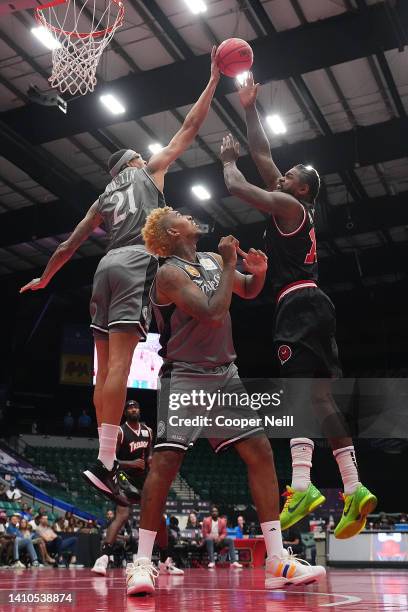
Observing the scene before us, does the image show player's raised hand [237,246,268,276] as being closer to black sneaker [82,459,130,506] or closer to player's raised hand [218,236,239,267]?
player's raised hand [218,236,239,267]

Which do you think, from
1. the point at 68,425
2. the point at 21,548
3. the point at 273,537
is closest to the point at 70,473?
the point at 68,425

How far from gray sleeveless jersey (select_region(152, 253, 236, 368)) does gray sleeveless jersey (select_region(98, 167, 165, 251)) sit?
62 centimetres

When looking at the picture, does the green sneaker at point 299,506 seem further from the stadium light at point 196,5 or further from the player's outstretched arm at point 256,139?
the stadium light at point 196,5

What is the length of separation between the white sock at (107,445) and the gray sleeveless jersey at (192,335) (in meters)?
0.58

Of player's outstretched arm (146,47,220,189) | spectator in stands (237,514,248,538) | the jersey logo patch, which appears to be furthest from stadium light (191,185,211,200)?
the jersey logo patch

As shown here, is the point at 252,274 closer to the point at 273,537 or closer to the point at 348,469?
the point at 348,469

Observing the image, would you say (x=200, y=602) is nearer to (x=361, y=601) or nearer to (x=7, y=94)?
(x=361, y=601)

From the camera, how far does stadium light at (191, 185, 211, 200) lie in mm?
16578

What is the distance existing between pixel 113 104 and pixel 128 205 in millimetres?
8967

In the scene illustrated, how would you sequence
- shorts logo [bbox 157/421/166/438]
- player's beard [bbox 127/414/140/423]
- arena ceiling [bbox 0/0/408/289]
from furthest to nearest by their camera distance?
arena ceiling [bbox 0/0/408/289], player's beard [bbox 127/414/140/423], shorts logo [bbox 157/421/166/438]

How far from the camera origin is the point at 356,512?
405 cm

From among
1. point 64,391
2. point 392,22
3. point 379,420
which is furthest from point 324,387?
point 64,391

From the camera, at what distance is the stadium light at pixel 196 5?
1148 centimetres

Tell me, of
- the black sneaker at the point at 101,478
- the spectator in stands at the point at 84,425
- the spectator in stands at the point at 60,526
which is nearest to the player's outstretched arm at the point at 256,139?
the black sneaker at the point at 101,478
